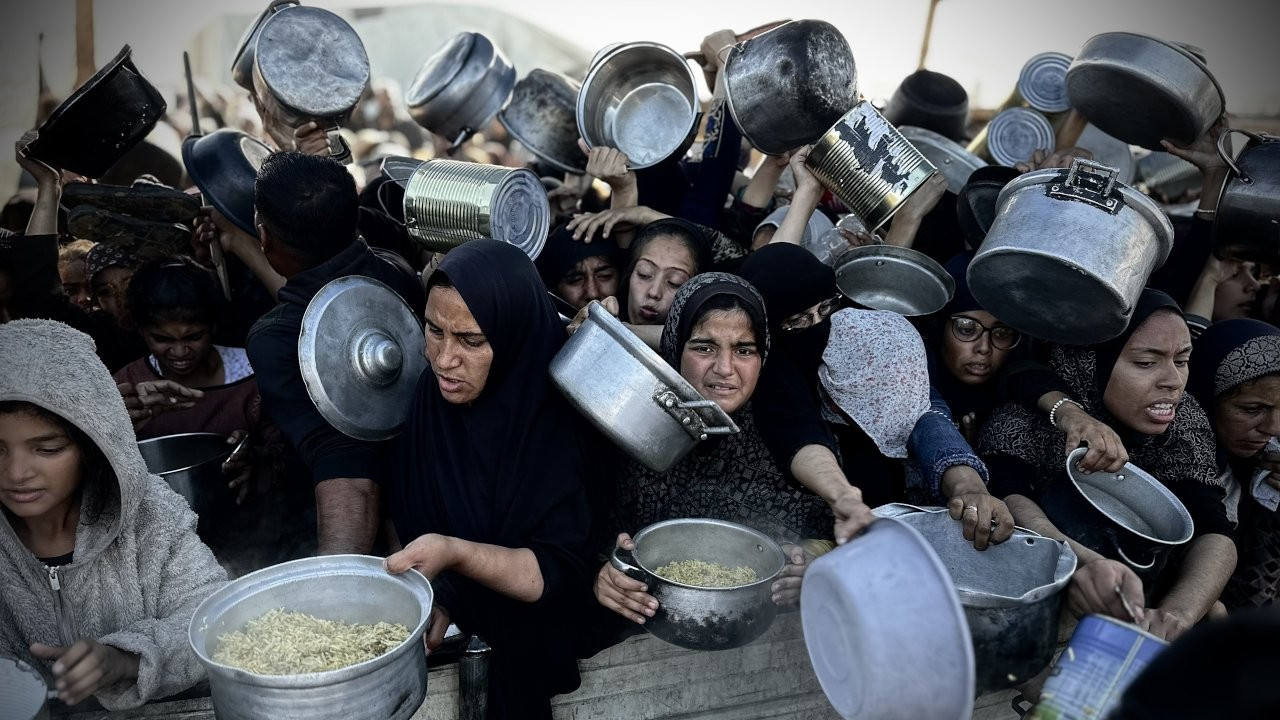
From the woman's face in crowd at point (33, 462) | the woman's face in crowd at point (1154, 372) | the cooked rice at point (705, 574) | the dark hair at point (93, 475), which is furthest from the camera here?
the woman's face in crowd at point (1154, 372)

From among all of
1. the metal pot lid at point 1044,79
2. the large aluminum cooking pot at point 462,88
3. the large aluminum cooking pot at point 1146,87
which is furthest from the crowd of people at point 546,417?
the metal pot lid at point 1044,79

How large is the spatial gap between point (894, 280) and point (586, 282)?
1544mm

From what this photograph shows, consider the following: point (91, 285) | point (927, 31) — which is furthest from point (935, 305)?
point (927, 31)

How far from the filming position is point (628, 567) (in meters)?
2.69

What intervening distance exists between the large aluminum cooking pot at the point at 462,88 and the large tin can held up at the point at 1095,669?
14.2 ft

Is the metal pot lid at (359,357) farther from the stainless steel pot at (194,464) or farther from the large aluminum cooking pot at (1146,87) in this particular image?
the large aluminum cooking pot at (1146,87)

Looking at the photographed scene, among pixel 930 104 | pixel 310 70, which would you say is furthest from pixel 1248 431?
pixel 310 70

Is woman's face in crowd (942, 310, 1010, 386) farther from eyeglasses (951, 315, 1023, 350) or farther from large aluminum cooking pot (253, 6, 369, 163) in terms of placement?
large aluminum cooking pot (253, 6, 369, 163)

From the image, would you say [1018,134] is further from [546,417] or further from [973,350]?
[546,417]

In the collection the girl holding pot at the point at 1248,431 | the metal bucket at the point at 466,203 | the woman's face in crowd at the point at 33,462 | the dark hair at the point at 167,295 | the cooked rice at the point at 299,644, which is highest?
the metal bucket at the point at 466,203

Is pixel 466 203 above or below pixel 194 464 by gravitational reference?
above

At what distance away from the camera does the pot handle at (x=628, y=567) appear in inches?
106

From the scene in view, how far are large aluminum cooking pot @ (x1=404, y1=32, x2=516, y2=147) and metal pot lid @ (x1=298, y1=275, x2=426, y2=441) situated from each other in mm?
2171

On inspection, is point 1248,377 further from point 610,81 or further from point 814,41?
point 610,81
